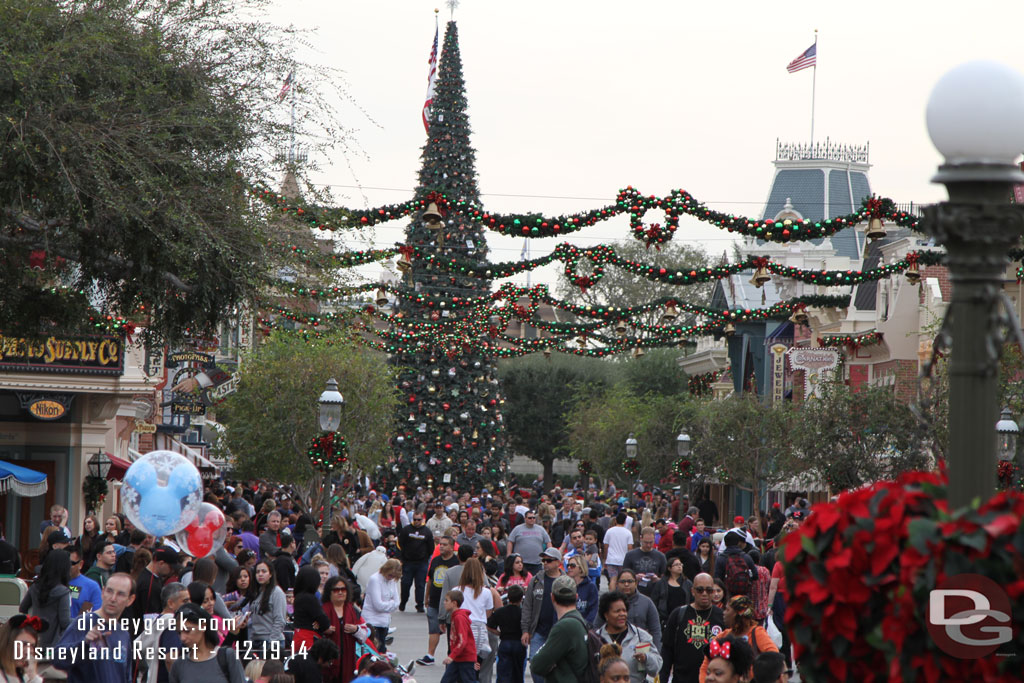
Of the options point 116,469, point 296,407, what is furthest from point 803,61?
point 116,469

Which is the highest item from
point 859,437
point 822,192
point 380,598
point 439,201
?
point 822,192

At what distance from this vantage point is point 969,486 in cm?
382

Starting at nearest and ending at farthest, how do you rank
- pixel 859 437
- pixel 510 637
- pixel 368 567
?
pixel 510 637
pixel 368 567
pixel 859 437

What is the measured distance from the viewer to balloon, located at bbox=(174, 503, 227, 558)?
1244 centimetres

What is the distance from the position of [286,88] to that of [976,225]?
973cm

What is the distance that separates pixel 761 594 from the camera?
1606 cm

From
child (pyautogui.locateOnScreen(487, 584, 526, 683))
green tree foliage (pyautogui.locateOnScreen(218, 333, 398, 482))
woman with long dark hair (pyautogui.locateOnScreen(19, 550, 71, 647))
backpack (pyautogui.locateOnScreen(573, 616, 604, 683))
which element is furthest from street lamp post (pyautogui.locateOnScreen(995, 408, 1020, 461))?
green tree foliage (pyautogui.locateOnScreen(218, 333, 398, 482))

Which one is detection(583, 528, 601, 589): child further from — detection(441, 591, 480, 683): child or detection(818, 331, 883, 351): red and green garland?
detection(818, 331, 883, 351): red and green garland

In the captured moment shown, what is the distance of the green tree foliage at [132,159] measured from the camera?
1066 cm

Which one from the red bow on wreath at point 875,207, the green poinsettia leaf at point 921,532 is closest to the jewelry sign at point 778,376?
the red bow on wreath at point 875,207

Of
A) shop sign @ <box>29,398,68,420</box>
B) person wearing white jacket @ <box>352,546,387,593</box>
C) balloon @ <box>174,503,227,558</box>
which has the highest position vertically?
shop sign @ <box>29,398,68,420</box>

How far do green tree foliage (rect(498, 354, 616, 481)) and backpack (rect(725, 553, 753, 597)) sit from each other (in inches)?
2199

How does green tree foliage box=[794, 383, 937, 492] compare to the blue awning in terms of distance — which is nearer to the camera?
the blue awning

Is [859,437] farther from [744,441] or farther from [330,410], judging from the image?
[330,410]
